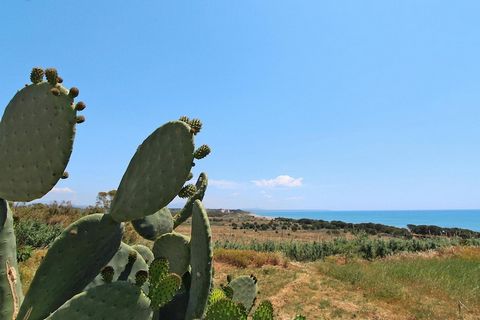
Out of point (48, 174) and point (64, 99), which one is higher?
point (64, 99)

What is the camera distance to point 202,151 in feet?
6.99

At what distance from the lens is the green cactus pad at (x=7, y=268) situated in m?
2.04

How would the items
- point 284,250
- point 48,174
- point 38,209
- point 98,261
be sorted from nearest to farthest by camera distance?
point 48,174 → point 98,261 → point 38,209 → point 284,250

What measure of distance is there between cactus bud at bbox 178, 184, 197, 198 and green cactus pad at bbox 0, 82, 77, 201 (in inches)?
25.7

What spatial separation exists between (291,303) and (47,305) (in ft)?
33.0

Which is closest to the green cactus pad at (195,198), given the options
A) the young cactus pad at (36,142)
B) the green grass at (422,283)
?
the young cactus pad at (36,142)

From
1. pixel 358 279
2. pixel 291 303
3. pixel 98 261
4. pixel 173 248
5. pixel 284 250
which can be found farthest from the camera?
pixel 284 250

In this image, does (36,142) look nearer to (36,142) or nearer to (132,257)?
(36,142)

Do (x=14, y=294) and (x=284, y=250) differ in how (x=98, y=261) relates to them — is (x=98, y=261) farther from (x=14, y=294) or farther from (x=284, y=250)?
(x=284, y=250)

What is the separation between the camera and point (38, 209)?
18203 mm

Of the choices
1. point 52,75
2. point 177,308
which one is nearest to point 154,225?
point 177,308

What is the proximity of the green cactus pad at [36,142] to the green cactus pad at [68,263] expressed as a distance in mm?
262

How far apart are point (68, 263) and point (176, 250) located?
0.61 metres

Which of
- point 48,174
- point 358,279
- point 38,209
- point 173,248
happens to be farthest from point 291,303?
point 38,209
